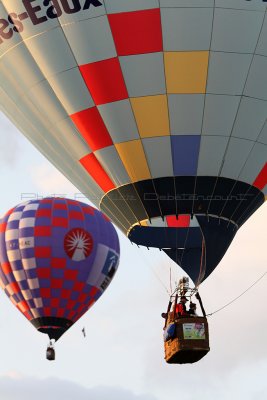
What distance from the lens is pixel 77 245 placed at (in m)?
23.2

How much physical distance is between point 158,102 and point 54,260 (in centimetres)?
948

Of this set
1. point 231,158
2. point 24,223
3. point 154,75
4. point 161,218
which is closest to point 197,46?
point 154,75

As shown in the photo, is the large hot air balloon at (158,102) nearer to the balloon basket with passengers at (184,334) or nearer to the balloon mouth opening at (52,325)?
the balloon basket with passengers at (184,334)

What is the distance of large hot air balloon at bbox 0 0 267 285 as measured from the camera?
1403 cm

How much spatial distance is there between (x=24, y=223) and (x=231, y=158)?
31.2 feet

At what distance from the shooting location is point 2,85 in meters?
15.7

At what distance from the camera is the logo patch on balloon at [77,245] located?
76.2ft

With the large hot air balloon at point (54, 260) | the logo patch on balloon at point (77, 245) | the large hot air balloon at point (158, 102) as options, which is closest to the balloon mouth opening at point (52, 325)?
the large hot air balloon at point (54, 260)

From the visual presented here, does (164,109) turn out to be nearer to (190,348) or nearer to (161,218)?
(161,218)

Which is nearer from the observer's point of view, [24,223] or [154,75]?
[154,75]

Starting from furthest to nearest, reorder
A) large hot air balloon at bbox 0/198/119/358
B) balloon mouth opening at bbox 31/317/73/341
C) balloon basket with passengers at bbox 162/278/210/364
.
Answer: balloon mouth opening at bbox 31/317/73/341, large hot air balloon at bbox 0/198/119/358, balloon basket with passengers at bbox 162/278/210/364

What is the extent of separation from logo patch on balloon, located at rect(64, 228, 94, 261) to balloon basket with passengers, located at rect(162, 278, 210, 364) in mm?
9036

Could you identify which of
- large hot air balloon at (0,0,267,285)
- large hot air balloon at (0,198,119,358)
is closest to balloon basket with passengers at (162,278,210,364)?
large hot air balloon at (0,0,267,285)

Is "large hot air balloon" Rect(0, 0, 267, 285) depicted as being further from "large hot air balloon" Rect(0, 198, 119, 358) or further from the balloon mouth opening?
the balloon mouth opening
